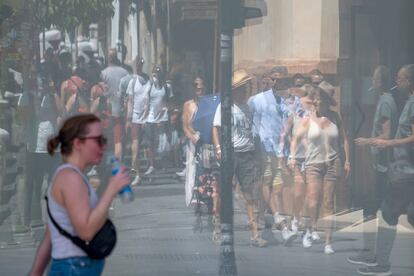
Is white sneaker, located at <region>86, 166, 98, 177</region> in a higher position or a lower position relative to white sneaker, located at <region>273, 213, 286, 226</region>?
higher

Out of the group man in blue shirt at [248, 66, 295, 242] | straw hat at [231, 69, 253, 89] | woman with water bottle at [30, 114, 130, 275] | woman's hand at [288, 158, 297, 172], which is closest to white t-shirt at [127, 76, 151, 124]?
straw hat at [231, 69, 253, 89]

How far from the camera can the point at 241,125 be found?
10.2 metres

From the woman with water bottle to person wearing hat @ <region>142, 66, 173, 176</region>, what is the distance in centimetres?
391

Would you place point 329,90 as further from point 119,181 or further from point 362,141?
point 119,181

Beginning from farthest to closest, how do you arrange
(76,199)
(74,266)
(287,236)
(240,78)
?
1. (287,236)
2. (240,78)
3. (74,266)
4. (76,199)

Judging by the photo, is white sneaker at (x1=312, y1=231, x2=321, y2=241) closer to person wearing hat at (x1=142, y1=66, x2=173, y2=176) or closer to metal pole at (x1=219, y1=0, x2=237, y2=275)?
metal pole at (x1=219, y1=0, x2=237, y2=275)

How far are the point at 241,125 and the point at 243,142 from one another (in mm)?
144

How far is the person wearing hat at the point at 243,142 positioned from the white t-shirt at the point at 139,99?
587 mm

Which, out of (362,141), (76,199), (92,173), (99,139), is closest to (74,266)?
(76,199)

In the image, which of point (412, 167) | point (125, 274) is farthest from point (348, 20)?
point (125, 274)

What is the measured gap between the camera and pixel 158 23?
1019cm

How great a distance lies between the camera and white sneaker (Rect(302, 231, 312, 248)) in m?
10.4

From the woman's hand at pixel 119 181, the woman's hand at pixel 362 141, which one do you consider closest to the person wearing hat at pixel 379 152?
the woman's hand at pixel 362 141

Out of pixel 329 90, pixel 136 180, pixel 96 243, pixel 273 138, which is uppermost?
pixel 329 90
